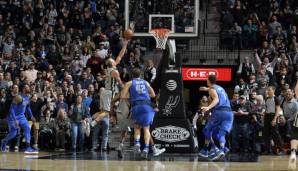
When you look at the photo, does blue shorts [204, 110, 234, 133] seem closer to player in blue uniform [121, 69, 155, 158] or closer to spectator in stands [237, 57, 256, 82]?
player in blue uniform [121, 69, 155, 158]

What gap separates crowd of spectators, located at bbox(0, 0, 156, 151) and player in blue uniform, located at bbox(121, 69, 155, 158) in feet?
15.8

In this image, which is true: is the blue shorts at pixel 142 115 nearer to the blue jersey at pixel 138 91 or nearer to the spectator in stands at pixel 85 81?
the blue jersey at pixel 138 91

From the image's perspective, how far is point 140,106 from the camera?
15.9 meters

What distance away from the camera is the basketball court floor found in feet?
46.5

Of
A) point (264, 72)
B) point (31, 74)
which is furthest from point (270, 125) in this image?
point (31, 74)

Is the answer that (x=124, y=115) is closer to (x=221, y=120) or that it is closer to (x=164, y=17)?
(x=221, y=120)

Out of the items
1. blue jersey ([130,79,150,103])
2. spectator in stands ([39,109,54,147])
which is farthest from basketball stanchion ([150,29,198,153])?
spectator in stands ([39,109,54,147])

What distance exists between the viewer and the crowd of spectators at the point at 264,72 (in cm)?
2050

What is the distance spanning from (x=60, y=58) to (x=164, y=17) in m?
7.28

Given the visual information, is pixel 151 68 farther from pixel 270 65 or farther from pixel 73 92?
pixel 270 65

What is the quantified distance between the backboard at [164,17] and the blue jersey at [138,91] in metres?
3.29

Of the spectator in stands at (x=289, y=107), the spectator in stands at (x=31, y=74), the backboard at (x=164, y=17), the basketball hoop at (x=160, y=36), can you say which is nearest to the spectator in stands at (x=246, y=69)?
the spectator in stands at (x=289, y=107)

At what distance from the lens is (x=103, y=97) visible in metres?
19.1

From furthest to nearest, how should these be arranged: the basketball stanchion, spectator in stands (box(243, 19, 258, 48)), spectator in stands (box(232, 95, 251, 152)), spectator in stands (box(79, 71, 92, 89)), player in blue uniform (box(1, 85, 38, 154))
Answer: spectator in stands (box(243, 19, 258, 48))
spectator in stands (box(79, 71, 92, 89))
spectator in stands (box(232, 95, 251, 152))
player in blue uniform (box(1, 85, 38, 154))
the basketball stanchion
